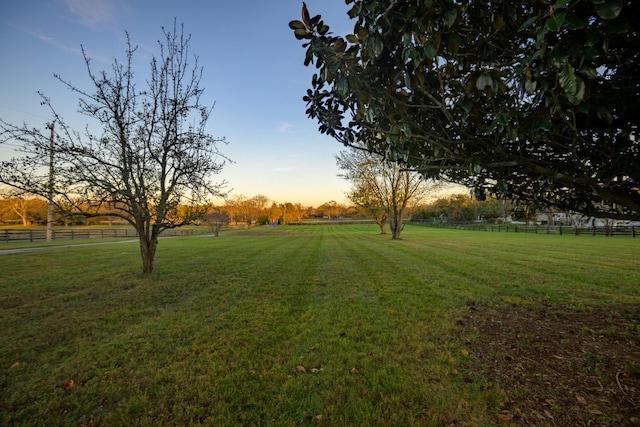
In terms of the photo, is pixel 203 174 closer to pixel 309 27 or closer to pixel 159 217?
pixel 159 217

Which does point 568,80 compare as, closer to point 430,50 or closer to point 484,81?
A: point 484,81

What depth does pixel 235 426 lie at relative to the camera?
232 cm

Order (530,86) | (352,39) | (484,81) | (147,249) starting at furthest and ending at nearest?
(147,249)
(352,39)
(484,81)
(530,86)

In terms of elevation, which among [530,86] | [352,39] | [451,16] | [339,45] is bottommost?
Result: [530,86]

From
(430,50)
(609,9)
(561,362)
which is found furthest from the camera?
(561,362)

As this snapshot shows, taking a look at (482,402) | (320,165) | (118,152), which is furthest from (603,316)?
(320,165)

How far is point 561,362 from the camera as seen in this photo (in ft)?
10.5

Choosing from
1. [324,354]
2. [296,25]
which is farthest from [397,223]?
[296,25]

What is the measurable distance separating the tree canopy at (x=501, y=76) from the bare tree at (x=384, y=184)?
1950cm

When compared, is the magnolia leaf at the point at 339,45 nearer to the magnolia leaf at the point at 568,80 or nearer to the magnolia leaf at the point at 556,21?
the magnolia leaf at the point at 556,21

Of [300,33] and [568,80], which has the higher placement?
[300,33]

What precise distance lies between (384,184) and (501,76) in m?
22.6

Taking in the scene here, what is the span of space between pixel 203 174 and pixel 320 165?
2065cm

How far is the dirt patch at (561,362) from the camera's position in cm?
238
